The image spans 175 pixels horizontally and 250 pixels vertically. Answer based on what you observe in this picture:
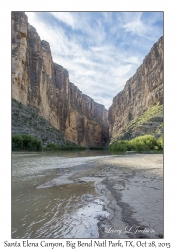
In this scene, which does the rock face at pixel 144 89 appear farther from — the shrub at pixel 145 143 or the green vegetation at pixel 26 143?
the green vegetation at pixel 26 143

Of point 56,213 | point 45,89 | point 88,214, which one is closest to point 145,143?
point 88,214

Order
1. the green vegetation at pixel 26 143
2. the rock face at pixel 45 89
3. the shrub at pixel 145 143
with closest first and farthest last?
the green vegetation at pixel 26 143 → the shrub at pixel 145 143 → the rock face at pixel 45 89

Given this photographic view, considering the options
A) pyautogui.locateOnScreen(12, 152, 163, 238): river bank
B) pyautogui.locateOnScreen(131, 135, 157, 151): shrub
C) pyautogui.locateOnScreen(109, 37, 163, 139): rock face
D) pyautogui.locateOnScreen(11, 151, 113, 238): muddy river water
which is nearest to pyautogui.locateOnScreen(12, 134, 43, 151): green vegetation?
pyautogui.locateOnScreen(131, 135, 157, 151): shrub

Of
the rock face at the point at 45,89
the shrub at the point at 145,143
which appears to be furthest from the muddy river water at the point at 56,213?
the shrub at the point at 145,143

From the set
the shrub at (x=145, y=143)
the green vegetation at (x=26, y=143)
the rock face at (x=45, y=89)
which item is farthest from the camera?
the rock face at (x=45, y=89)

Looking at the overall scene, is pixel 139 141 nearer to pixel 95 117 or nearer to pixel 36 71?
pixel 36 71

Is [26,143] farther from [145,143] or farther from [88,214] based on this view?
[88,214]
